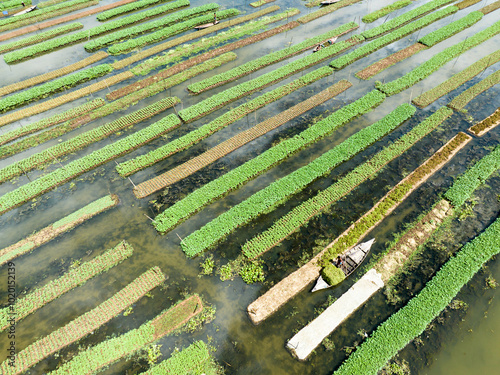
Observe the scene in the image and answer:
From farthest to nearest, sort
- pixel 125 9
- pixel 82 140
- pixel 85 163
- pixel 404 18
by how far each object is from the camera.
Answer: pixel 125 9
pixel 404 18
pixel 82 140
pixel 85 163

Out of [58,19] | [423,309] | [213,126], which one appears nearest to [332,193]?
[423,309]

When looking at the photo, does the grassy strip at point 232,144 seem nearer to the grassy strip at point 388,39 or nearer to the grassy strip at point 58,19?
the grassy strip at point 388,39

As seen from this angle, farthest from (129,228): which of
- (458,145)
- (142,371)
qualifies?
(458,145)

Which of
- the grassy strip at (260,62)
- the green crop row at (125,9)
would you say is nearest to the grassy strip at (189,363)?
the grassy strip at (260,62)

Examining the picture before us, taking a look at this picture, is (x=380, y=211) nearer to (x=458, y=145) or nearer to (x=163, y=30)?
(x=458, y=145)

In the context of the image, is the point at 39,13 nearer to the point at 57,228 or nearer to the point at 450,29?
the point at 57,228
